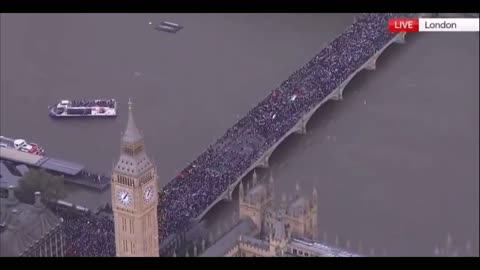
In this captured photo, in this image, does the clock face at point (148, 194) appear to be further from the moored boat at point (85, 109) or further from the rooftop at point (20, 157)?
the moored boat at point (85, 109)

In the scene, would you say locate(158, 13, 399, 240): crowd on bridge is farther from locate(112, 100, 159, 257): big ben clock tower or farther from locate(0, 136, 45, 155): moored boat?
locate(0, 136, 45, 155): moored boat

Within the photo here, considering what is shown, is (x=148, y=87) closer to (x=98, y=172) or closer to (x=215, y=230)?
(x=98, y=172)

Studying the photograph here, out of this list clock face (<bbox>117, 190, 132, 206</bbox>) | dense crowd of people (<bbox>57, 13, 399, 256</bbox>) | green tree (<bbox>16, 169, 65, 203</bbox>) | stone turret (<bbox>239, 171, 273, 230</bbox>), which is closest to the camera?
clock face (<bbox>117, 190, 132, 206</bbox>)

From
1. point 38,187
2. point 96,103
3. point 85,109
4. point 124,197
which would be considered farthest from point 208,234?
point 96,103

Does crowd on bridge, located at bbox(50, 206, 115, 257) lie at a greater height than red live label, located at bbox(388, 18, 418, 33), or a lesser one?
lesser

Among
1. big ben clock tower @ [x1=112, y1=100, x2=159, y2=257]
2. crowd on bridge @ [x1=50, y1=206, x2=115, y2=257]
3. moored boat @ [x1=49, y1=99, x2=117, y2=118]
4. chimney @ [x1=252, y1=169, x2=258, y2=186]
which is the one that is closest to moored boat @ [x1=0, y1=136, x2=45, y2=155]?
moored boat @ [x1=49, y1=99, x2=117, y2=118]

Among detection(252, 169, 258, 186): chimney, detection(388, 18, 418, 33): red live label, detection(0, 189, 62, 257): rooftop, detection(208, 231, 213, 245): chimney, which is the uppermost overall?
detection(388, 18, 418, 33): red live label
